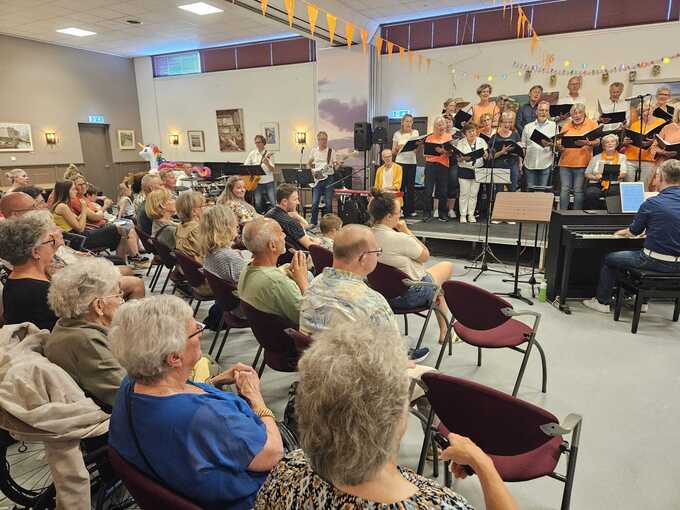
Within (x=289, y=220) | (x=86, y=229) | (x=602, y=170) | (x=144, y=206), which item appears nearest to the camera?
(x=289, y=220)

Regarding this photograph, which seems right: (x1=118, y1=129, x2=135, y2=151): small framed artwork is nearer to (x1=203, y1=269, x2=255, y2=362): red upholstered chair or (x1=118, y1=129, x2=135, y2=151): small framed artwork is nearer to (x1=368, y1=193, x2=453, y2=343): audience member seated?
(x1=203, y1=269, x2=255, y2=362): red upholstered chair

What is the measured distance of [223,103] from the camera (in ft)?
37.4

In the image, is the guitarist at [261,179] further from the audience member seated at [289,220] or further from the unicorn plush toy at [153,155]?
the audience member seated at [289,220]

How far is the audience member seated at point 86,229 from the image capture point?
4602mm

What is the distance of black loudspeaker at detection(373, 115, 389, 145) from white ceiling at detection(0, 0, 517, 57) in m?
1.92

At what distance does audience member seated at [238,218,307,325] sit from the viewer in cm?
229

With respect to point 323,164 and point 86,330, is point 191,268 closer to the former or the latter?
point 86,330

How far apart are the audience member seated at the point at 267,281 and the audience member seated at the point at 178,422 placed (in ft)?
3.08

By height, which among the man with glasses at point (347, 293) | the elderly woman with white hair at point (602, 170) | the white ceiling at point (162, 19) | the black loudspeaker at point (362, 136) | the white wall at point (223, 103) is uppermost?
the white ceiling at point (162, 19)

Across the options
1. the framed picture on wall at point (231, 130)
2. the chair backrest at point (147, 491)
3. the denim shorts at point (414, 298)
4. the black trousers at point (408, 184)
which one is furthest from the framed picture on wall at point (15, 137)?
the chair backrest at point (147, 491)

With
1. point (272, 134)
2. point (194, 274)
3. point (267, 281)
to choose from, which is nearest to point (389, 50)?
point (272, 134)

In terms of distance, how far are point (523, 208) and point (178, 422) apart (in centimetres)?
399

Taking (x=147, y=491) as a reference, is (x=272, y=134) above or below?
above

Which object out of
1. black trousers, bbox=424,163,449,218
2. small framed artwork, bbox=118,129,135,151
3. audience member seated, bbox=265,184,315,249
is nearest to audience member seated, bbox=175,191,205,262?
audience member seated, bbox=265,184,315,249
